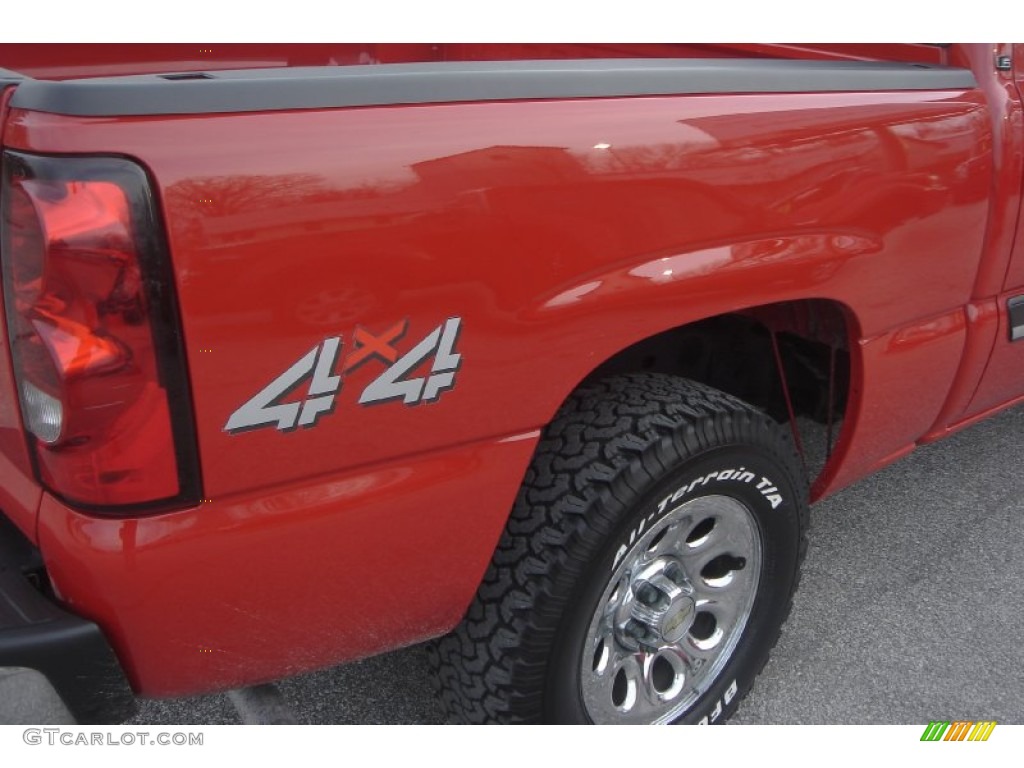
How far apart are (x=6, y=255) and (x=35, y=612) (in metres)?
0.51

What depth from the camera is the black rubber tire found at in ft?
5.82

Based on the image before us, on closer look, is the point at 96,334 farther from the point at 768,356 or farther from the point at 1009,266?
the point at 1009,266

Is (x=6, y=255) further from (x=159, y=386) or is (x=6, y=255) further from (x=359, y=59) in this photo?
(x=359, y=59)

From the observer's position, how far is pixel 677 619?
2068 millimetres

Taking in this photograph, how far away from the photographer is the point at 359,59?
3018mm

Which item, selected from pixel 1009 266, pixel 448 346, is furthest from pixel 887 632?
pixel 448 346

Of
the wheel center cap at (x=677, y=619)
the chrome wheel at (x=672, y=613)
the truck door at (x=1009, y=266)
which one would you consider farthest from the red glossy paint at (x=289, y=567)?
the truck door at (x=1009, y=266)

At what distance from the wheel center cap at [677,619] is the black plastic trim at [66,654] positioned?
3.43 ft

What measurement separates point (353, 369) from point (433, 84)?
45 cm

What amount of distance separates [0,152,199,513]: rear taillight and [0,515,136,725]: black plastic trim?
0.59ft

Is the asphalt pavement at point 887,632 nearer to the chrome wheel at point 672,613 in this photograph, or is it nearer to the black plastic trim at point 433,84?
the chrome wheel at point 672,613

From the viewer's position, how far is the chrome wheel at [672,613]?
199 centimetres
